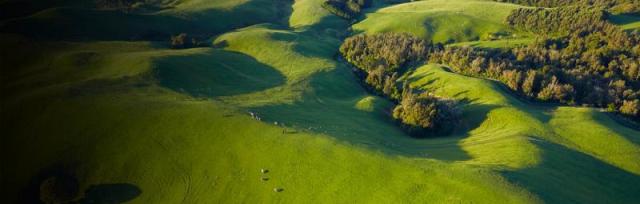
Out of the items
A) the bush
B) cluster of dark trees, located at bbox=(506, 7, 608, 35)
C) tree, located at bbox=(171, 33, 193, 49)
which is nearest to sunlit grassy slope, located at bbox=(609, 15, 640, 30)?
cluster of dark trees, located at bbox=(506, 7, 608, 35)

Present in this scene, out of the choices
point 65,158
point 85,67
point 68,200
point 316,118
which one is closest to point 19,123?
point 65,158

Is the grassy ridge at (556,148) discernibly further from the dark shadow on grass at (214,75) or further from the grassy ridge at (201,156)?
the dark shadow on grass at (214,75)

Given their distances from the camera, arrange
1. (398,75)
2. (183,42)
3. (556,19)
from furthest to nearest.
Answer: (556,19) < (183,42) < (398,75)

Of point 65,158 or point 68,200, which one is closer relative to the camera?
point 68,200

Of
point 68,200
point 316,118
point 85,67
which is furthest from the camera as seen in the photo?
point 85,67

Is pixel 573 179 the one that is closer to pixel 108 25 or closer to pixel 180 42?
pixel 180 42

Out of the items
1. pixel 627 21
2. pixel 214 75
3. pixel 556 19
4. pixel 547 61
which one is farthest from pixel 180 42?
pixel 627 21

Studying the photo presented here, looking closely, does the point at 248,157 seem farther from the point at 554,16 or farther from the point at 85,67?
the point at 554,16
